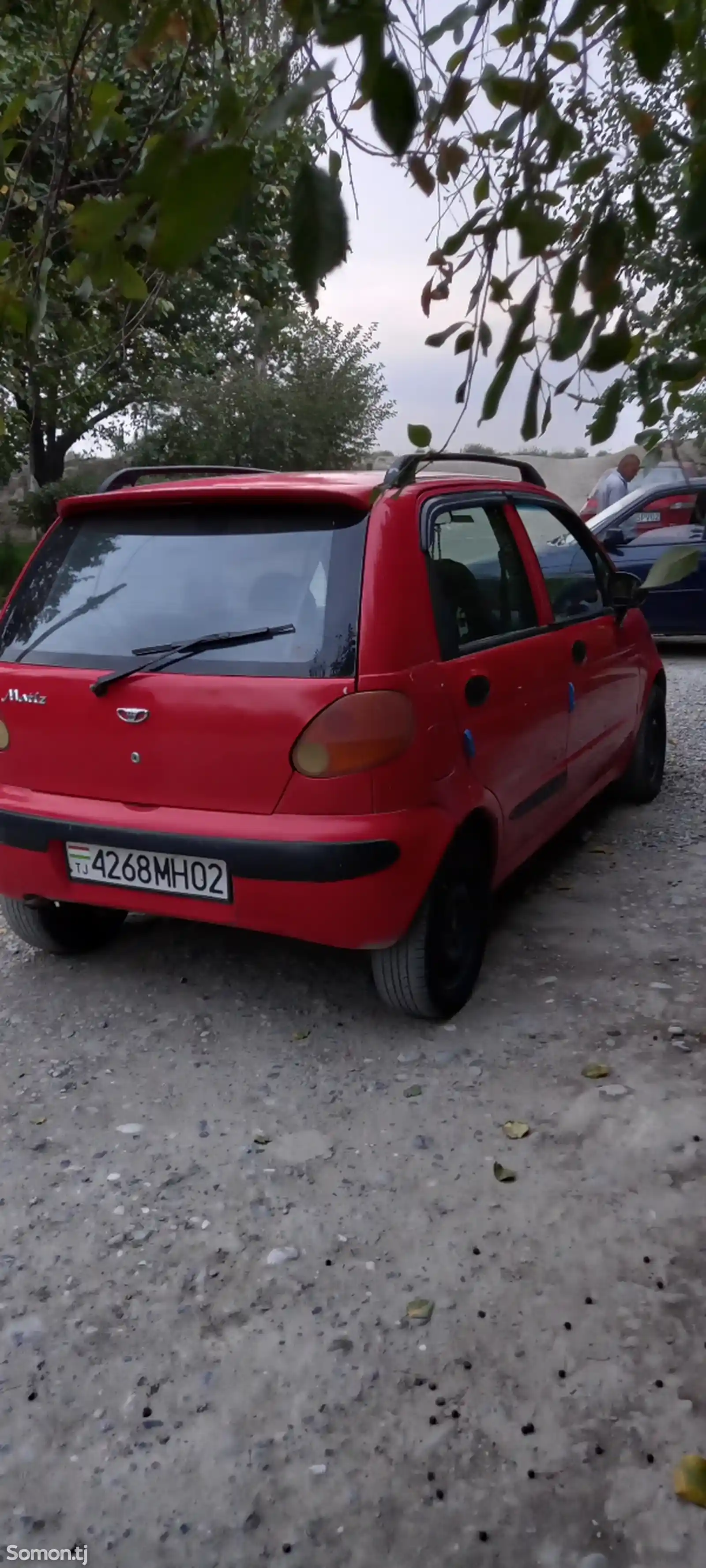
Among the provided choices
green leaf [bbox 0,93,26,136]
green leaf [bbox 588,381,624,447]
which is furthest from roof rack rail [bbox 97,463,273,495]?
green leaf [bbox 588,381,624,447]

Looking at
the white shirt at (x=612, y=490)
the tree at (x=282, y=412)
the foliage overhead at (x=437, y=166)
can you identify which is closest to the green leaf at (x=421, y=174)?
the foliage overhead at (x=437, y=166)

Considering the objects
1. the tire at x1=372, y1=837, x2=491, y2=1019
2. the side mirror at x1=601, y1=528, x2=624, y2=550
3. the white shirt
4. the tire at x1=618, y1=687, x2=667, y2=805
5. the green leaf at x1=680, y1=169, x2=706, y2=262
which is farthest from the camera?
the white shirt

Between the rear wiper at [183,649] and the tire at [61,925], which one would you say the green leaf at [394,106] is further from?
the tire at [61,925]

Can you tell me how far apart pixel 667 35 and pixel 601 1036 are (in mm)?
2706

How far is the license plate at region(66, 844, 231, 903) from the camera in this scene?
10.9ft

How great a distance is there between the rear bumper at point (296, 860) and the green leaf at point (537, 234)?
173 centimetres

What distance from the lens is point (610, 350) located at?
172cm

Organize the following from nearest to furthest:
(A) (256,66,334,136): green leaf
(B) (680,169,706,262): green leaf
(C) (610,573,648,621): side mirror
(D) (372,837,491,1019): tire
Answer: (A) (256,66,334,136): green leaf
(B) (680,169,706,262): green leaf
(D) (372,837,491,1019): tire
(C) (610,573,648,621): side mirror

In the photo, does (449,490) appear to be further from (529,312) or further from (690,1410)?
(690,1410)

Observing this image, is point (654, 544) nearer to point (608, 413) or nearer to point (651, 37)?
point (608, 413)

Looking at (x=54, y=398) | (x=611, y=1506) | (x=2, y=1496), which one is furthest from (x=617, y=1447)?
(x=54, y=398)

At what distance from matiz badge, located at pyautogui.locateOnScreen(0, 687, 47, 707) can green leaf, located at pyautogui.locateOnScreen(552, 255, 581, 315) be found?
220 centimetres

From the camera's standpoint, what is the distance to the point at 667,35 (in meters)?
1.49

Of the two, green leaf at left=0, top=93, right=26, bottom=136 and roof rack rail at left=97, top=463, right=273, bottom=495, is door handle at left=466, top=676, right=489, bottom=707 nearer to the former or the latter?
roof rack rail at left=97, top=463, right=273, bottom=495
